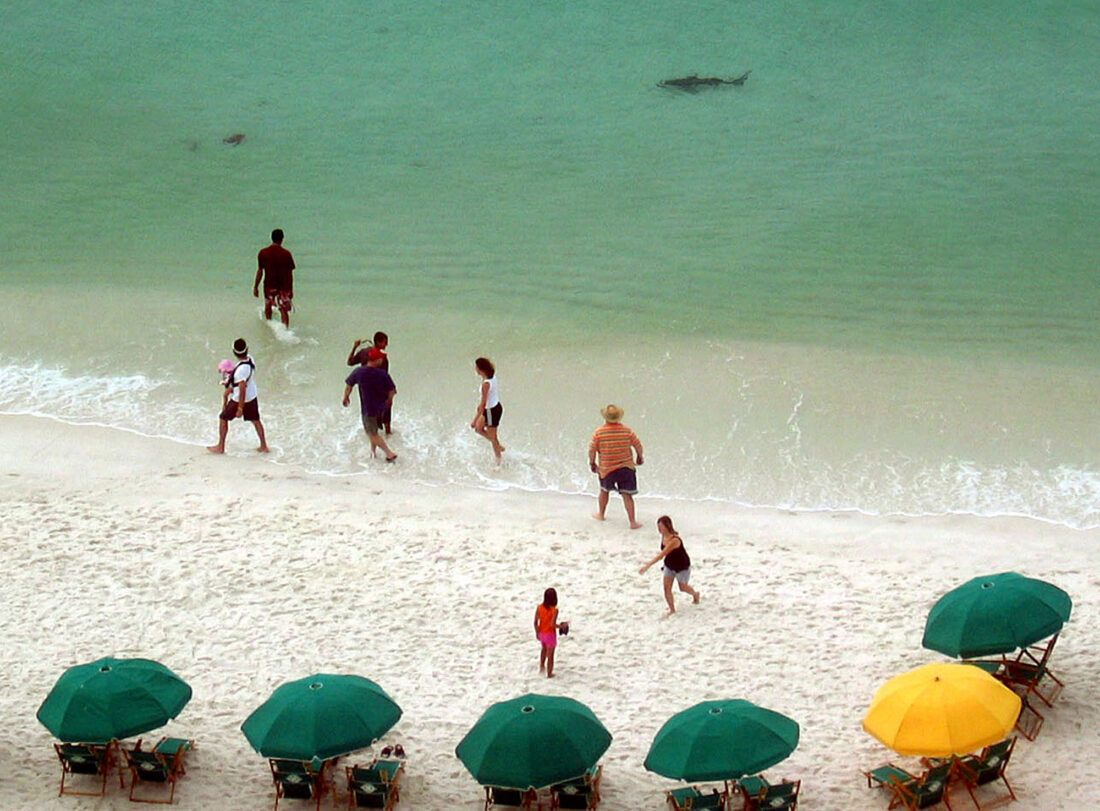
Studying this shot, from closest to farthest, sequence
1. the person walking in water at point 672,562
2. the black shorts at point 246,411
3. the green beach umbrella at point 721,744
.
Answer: the green beach umbrella at point 721,744 < the person walking in water at point 672,562 < the black shorts at point 246,411

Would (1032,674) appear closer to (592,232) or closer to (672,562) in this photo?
(672,562)

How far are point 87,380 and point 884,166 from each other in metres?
13.0

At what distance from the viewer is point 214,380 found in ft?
55.8

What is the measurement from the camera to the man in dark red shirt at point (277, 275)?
686 inches

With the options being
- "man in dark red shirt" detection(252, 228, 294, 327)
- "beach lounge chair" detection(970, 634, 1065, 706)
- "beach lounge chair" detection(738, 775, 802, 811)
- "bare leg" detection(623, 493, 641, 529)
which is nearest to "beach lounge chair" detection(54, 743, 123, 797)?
"beach lounge chair" detection(738, 775, 802, 811)

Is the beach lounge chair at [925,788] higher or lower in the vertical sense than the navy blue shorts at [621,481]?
lower

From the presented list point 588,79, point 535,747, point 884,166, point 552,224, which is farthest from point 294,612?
point 588,79

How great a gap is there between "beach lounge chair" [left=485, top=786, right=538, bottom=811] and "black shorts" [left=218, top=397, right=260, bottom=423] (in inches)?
240

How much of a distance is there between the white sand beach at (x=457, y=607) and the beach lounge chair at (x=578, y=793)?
0.17 metres

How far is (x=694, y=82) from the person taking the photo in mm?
25891

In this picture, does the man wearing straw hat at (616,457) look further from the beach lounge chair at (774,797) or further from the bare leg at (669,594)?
the beach lounge chair at (774,797)

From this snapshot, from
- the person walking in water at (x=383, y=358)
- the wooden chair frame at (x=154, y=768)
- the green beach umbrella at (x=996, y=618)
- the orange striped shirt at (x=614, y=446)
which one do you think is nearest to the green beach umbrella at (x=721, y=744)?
the green beach umbrella at (x=996, y=618)

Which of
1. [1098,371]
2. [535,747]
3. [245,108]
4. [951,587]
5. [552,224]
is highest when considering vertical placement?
[245,108]

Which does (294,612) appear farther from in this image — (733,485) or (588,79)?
(588,79)
